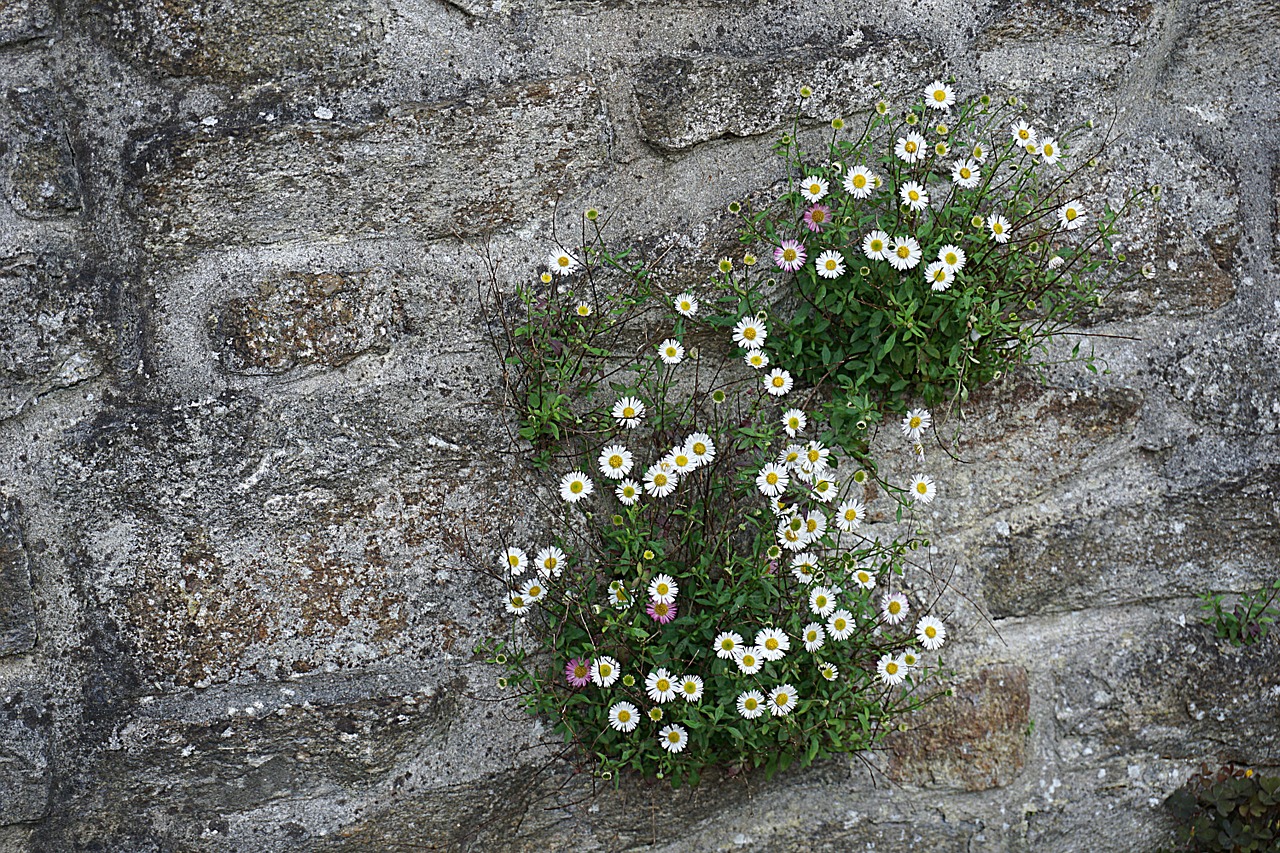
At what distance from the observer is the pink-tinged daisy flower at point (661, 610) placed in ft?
5.77

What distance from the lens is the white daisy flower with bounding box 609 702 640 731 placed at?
5.74 feet

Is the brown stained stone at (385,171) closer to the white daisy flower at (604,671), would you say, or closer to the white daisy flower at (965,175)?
the white daisy flower at (965,175)

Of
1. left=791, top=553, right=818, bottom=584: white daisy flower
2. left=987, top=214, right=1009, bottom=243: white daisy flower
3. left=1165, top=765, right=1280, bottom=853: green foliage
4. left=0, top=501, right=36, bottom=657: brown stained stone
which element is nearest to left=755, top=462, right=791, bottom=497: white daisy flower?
left=791, top=553, right=818, bottom=584: white daisy flower

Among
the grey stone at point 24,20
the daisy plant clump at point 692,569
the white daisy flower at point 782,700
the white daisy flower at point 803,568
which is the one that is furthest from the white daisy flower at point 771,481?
the grey stone at point 24,20

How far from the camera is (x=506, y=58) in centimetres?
169

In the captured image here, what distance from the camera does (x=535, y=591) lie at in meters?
1.74

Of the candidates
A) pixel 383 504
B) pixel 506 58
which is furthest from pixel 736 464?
pixel 506 58

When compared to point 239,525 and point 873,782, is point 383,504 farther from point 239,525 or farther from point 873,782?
point 873,782

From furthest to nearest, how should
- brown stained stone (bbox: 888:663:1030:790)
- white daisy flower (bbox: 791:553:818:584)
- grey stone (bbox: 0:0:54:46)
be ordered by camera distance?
1. brown stained stone (bbox: 888:663:1030:790)
2. white daisy flower (bbox: 791:553:818:584)
3. grey stone (bbox: 0:0:54:46)

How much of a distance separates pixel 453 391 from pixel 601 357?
0.27 m

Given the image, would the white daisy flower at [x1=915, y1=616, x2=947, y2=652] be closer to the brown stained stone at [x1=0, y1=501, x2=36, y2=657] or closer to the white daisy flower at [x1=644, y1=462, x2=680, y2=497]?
the white daisy flower at [x1=644, y1=462, x2=680, y2=497]

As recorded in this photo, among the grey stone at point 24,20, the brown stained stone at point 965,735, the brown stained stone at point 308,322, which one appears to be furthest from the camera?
the brown stained stone at point 965,735

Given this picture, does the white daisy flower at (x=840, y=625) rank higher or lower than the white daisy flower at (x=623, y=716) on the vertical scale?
higher

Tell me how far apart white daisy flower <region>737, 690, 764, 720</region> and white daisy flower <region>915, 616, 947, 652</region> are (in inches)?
13.2
